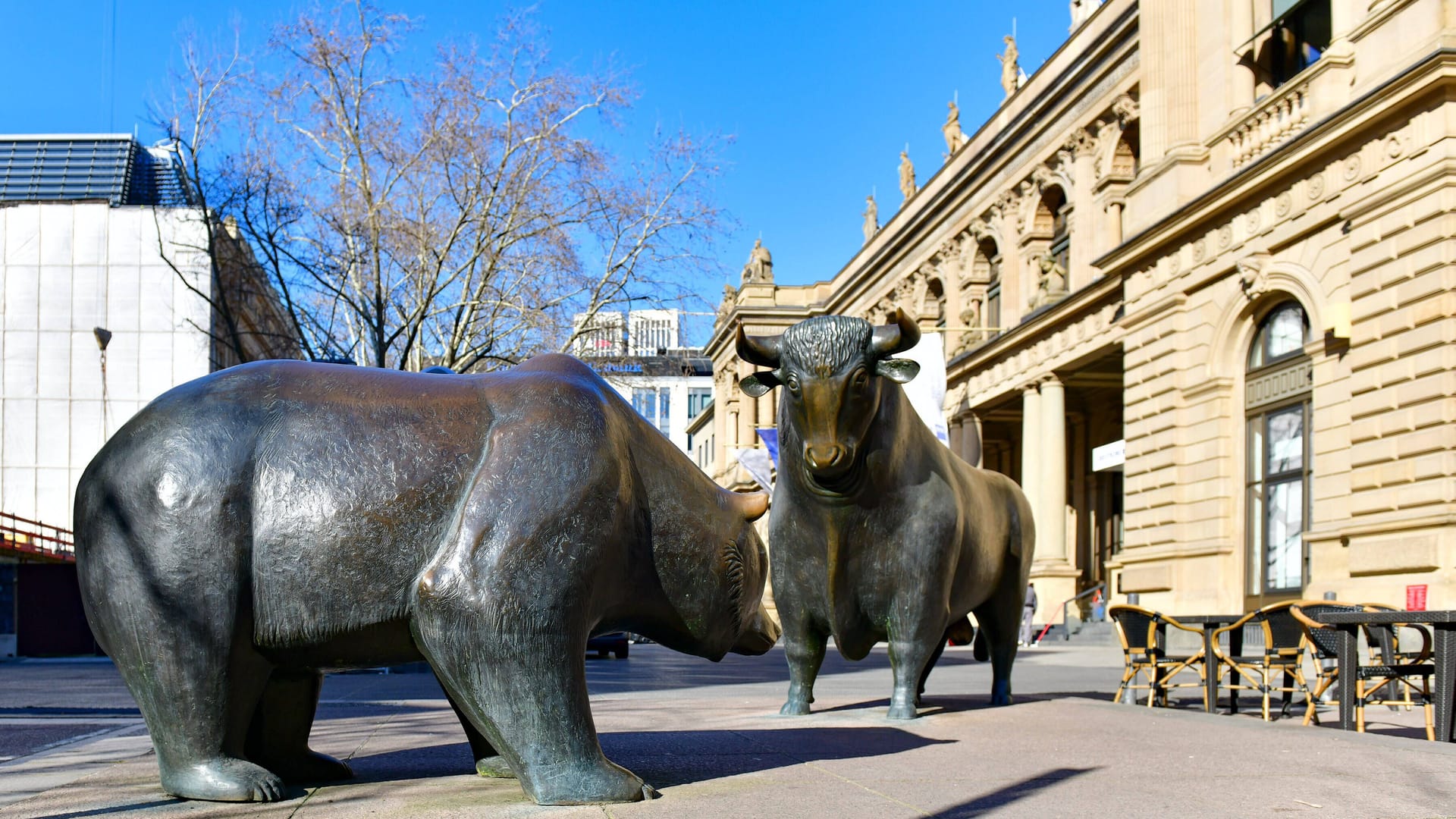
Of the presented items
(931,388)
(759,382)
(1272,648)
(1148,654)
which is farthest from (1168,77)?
(759,382)

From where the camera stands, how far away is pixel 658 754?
5660 millimetres

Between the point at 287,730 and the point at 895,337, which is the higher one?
the point at 895,337

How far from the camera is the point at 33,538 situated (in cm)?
3597

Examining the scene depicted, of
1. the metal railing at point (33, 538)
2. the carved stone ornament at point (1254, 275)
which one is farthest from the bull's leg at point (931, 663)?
the metal railing at point (33, 538)

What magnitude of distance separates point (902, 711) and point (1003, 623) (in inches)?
77.5

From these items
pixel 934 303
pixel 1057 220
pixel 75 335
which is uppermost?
pixel 1057 220

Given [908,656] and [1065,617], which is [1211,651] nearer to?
[908,656]

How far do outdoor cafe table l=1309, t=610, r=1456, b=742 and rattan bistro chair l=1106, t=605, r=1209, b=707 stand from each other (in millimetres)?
1570

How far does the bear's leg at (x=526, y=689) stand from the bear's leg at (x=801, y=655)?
12.3ft

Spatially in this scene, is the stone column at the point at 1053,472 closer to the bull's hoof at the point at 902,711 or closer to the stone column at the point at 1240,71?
the stone column at the point at 1240,71

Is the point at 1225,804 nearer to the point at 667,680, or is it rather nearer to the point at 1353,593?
the point at 667,680

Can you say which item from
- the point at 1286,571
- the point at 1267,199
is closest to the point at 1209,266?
the point at 1267,199

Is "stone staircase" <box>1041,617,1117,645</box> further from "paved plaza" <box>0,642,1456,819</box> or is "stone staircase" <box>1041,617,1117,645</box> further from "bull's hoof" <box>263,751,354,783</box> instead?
"bull's hoof" <box>263,751,354,783</box>

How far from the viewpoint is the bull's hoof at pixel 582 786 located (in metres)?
3.96
